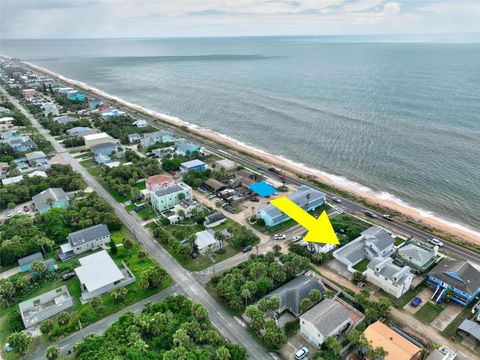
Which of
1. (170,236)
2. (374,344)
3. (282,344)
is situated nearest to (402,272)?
(374,344)

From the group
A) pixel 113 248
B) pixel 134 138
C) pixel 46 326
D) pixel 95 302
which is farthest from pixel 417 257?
pixel 134 138

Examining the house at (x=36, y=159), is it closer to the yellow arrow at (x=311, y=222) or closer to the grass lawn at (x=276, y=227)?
the grass lawn at (x=276, y=227)

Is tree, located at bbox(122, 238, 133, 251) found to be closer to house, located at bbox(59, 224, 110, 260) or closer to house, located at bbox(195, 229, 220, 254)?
house, located at bbox(59, 224, 110, 260)

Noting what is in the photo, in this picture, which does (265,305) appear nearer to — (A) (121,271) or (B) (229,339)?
(B) (229,339)

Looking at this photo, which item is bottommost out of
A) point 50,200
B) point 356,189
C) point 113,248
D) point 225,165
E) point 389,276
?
point 356,189

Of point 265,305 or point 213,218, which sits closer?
point 265,305

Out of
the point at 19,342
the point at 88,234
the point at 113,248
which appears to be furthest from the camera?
the point at 88,234

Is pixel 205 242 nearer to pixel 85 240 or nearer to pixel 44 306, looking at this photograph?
pixel 85 240
